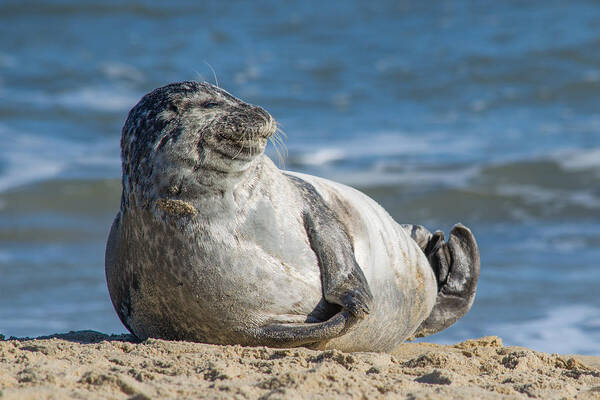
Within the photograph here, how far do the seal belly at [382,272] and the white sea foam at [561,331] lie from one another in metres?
1.39

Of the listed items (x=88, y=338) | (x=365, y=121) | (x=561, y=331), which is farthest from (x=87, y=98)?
(x=88, y=338)

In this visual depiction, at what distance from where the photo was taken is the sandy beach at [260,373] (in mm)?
A: 3301

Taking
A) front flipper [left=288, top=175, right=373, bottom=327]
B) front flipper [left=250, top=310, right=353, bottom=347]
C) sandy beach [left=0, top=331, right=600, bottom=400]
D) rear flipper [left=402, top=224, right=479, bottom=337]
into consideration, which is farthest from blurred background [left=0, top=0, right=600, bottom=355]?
front flipper [left=250, top=310, right=353, bottom=347]

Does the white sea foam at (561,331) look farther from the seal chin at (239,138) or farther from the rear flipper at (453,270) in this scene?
the seal chin at (239,138)

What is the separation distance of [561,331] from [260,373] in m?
3.48

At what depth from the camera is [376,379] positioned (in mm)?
3662

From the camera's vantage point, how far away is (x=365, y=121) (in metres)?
14.4

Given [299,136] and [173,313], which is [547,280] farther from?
[299,136]

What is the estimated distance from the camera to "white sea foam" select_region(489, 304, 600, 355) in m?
6.11

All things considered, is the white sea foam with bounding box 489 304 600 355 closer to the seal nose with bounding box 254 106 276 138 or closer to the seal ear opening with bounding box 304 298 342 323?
the seal ear opening with bounding box 304 298 342 323

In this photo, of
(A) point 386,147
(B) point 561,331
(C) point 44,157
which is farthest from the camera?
(A) point 386,147

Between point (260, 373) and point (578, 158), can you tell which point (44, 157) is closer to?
point (578, 158)

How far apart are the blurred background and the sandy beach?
2190 mm

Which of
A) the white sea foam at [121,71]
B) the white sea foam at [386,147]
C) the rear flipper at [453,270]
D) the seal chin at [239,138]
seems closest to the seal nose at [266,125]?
the seal chin at [239,138]
